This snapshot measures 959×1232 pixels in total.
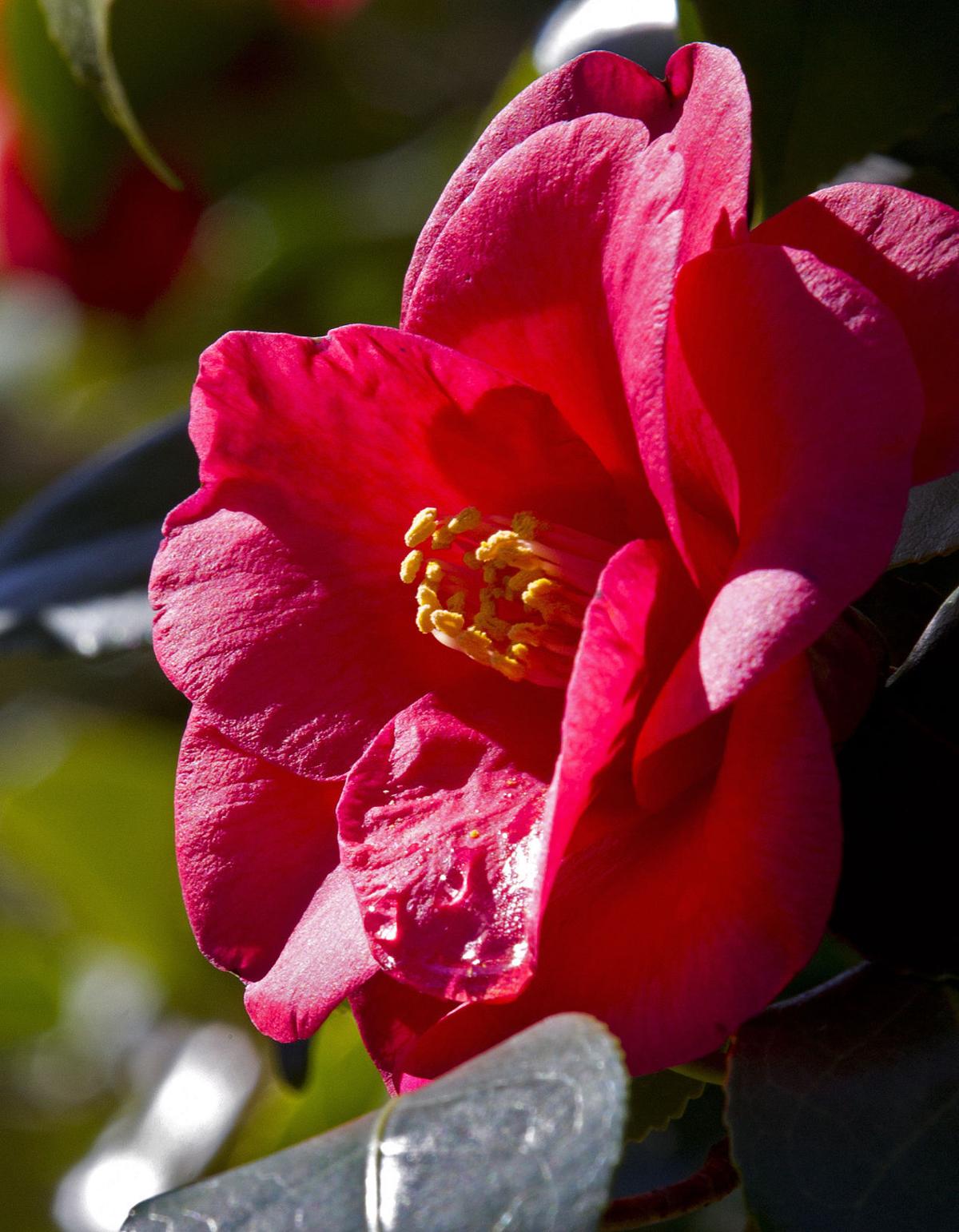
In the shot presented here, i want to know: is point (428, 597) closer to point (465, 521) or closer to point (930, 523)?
point (465, 521)

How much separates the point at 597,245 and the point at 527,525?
12 centimetres

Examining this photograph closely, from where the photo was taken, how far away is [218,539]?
0.60 meters

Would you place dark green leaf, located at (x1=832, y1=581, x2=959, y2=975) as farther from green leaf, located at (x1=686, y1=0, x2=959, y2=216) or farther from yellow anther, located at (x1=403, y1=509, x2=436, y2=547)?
green leaf, located at (x1=686, y1=0, x2=959, y2=216)

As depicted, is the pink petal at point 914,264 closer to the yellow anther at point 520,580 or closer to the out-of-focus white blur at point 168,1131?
the yellow anther at point 520,580

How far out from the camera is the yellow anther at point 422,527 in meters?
0.57

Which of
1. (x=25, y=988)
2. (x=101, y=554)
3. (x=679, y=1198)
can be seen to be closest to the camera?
(x=679, y=1198)

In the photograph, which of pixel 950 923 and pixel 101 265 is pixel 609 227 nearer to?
pixel 950 923

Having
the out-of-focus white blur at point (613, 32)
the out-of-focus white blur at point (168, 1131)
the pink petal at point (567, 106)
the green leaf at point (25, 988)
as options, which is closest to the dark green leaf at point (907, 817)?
the pink petal at point (567, 106)

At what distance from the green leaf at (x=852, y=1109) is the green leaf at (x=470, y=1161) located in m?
0.10

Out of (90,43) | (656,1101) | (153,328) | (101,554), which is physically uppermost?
(90,43)

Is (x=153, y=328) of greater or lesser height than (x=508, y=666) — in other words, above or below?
below

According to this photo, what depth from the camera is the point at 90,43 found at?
0.84m

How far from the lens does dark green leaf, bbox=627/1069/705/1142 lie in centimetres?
65

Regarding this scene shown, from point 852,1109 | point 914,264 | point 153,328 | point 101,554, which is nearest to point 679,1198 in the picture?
point 852,1109
